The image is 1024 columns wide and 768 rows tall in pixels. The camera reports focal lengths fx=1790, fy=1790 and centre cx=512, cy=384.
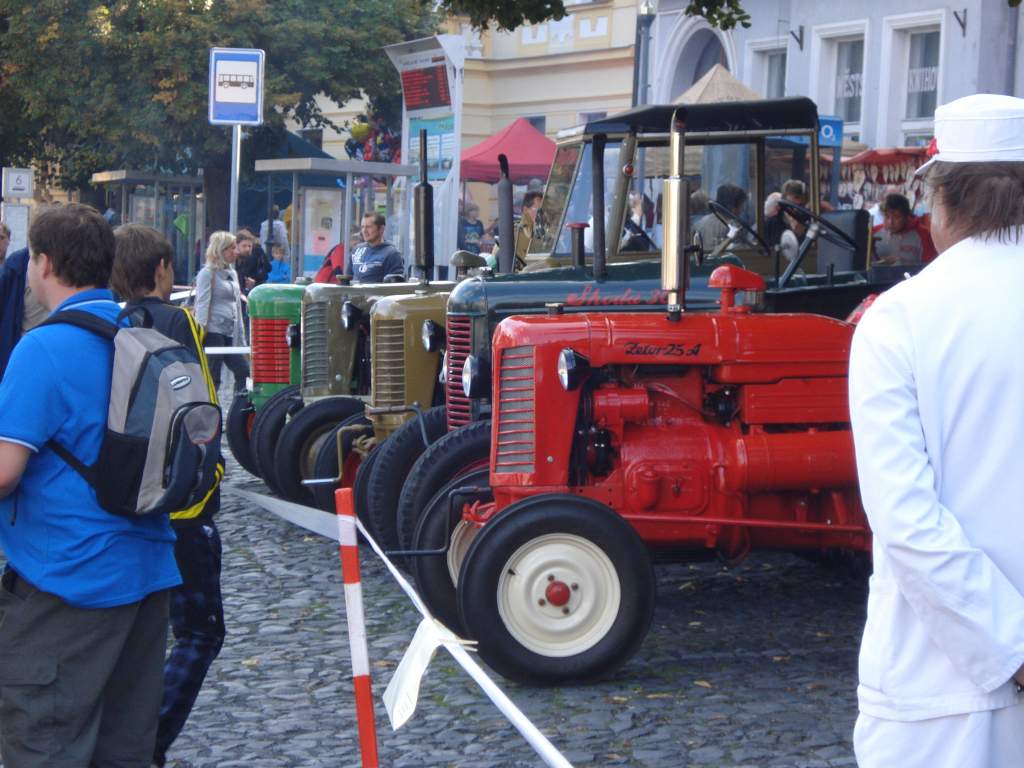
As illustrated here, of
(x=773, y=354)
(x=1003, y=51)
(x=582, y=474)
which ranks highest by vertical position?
(x=1003, y=51)

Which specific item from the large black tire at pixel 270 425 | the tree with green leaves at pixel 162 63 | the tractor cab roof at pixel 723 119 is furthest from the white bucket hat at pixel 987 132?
the tree with green leaves at pixel 162 63

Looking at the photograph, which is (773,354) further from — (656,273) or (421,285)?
(421,285)

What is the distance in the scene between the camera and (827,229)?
27.6 feet

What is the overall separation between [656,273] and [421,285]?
7.61 ft

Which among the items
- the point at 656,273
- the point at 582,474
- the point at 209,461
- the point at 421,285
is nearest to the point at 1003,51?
the point at 421,285

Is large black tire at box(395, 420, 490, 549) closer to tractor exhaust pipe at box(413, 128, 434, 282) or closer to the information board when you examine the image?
tractor exhaust pipe at box(413, 128, 434, 282)

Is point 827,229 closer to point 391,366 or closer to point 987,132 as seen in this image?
point 391,366

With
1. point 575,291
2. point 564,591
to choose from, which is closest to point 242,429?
point 575,291

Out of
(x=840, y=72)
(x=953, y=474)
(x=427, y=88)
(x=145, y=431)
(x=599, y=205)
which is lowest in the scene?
(x=145, y=431)

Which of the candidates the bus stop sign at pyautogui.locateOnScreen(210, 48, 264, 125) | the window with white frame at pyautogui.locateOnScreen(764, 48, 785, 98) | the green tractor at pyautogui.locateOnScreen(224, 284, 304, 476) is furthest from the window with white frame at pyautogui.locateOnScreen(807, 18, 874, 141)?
the green tractor at pyautogui.locateOnScreen(224, 284, 304, 476)

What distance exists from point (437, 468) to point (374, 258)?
514 cm

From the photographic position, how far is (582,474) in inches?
273

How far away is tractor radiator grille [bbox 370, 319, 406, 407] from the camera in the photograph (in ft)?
31.6

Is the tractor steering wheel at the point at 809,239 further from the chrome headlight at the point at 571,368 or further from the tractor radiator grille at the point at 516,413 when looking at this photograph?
the tractor radiator grille at the point at 516,413
